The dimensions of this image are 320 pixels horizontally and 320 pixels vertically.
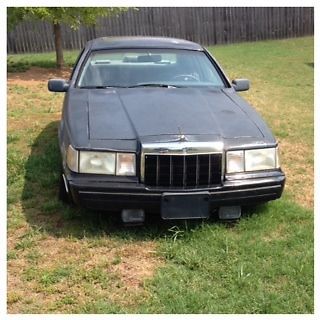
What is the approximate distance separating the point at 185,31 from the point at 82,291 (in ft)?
52.9

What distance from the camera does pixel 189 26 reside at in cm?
1812

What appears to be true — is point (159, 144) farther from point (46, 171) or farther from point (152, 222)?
point (46, 171)

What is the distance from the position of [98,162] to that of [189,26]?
15.5m

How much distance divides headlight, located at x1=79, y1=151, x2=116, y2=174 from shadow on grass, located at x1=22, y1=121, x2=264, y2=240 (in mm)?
513

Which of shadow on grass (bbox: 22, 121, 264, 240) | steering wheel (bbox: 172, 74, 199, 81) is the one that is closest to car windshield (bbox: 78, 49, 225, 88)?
steering wheel (bbox: 172, 74, 199, 81)

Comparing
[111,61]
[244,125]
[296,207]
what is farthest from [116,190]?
[111,61]

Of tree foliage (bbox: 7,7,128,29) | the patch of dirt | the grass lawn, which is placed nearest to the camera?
the grass lawn

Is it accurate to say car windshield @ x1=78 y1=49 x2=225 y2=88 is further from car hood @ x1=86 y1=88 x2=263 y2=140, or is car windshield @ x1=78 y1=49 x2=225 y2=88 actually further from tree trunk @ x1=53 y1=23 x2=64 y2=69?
tree trunk @ x1=53 y1=23 x2=64 y2=69

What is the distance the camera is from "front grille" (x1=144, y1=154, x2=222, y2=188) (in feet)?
11.6

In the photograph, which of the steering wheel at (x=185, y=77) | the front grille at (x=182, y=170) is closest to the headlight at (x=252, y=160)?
the front grille at (x=182, y=170)

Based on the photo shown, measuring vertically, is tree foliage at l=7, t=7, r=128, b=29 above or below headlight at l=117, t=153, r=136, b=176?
above

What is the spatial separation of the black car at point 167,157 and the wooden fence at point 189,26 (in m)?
13.2

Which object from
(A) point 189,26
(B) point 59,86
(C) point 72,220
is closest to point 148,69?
(B) point 59,86

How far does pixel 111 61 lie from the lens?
509 centimetres
